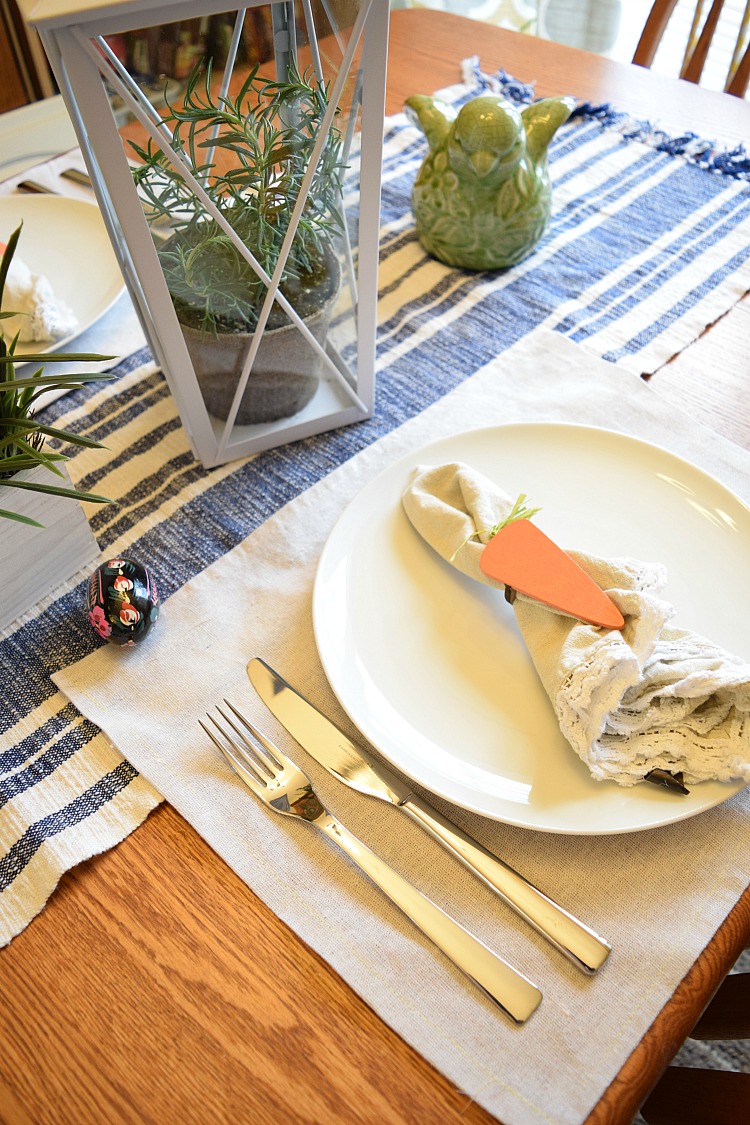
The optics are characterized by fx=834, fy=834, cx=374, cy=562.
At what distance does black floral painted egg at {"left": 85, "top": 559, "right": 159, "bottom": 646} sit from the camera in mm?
602

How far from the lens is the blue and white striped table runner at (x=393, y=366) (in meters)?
0.55

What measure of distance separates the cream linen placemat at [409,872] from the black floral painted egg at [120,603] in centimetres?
2

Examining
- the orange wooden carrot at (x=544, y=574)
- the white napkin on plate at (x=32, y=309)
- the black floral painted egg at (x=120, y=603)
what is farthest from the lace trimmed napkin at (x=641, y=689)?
the white napkin on plate at (x=32, y=309)

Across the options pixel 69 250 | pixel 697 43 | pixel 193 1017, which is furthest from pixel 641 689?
pixel 697 43

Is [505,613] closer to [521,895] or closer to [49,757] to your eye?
[521,895]

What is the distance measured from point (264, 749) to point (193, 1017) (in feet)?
0.53

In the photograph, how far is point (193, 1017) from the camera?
0.46m

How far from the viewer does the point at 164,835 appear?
54 centimetres

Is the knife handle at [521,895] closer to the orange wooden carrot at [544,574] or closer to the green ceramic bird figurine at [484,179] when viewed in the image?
the orange wooden carrot at [544,574]

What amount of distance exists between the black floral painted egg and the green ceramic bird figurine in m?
0.53

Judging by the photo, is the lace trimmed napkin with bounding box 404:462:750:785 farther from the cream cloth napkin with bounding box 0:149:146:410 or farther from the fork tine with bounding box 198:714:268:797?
the cream cloth napkin with bounding box 0:149:146:410

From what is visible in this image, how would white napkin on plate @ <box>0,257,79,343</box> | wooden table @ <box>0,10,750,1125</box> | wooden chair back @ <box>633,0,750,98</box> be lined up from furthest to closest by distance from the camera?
wooden chair back @ <box>633,0,750,98</box>, white napkin on plate @ <box>0,257,79,343</box>, wooden table @ <box>0,10,750,1125</box>

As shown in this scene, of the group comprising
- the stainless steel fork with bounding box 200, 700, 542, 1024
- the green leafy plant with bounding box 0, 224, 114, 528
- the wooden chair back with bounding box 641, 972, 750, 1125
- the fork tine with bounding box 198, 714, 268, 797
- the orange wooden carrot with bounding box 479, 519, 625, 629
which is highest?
the green leafy plant with bounding box 0, 224, 114, 528

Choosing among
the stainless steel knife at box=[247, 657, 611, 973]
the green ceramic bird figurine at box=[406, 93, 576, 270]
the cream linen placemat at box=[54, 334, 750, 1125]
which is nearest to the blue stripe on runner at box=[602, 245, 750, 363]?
the green ceramic bird figurine at box=[406, 93, 576, 270]
